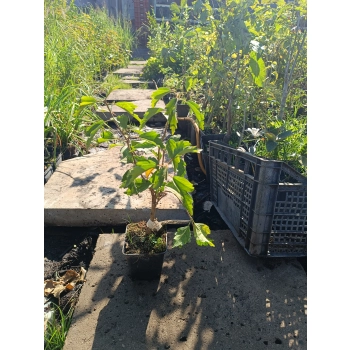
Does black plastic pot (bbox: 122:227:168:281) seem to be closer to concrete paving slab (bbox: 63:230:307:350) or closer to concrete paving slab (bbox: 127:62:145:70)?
concrete paving slab (bbox: 63:230:307:350)

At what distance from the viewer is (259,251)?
168 centimetres

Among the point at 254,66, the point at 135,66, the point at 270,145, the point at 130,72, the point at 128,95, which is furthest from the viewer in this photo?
the point at 135,66

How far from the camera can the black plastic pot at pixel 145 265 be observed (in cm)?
148

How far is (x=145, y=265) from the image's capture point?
1514mm

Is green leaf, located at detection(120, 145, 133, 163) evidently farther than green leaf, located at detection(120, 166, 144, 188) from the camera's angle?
Yes

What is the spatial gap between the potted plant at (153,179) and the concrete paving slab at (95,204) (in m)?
0.40

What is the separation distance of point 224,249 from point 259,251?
9.2 inches

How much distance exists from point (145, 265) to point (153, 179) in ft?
1.57

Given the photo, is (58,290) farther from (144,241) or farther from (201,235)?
(201,235)

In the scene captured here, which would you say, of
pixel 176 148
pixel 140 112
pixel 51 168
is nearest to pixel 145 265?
pixel 176 148

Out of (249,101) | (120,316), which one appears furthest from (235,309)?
(249,101)

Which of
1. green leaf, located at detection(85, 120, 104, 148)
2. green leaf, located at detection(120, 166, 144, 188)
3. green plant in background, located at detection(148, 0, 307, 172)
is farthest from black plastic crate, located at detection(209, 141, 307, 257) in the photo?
green leaf, located at detection(85, 120, 104, 148)

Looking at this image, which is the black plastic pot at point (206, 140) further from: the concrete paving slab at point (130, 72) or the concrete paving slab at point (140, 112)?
the concrete paving slab at point (130, 72)

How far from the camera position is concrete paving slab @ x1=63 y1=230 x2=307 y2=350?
130cm
